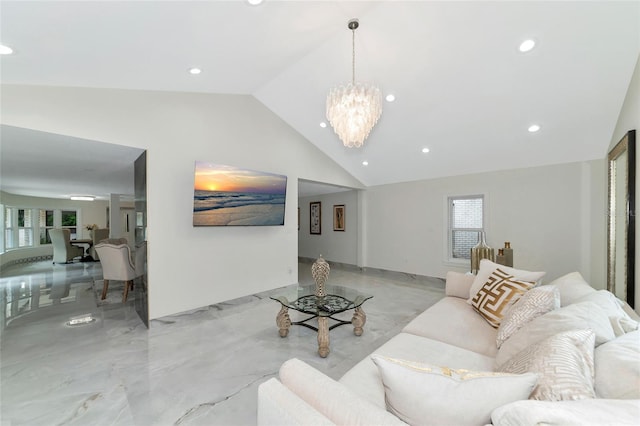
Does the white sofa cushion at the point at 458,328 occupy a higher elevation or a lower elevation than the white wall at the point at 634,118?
lower

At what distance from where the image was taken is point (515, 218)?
4488 mm

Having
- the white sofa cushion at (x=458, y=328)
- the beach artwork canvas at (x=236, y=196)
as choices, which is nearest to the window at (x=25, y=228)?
the beach artwork canvas at (x=236, y=196)

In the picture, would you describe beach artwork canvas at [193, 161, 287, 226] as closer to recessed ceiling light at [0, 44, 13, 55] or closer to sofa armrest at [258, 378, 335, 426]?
recessed ceiling light at [0, 44, 13, 55]

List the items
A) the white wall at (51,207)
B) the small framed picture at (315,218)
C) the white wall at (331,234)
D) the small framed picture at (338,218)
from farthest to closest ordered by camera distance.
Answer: the small framed picture at (315,218)
the white wall at (51,207)
the small framed picture at (338,218)
the white wall at (331,234)

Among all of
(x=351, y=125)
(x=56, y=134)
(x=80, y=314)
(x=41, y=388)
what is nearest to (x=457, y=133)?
(x=351, y=125)

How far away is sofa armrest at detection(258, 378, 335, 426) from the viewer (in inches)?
32.9

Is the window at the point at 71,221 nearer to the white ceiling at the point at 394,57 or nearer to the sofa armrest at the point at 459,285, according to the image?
the white ceiling at the point at 394,57

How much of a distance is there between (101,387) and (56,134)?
94.4 inches

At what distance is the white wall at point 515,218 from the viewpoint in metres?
3.89

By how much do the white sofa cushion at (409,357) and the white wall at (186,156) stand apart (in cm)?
281

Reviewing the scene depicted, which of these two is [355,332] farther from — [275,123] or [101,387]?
[275,123]

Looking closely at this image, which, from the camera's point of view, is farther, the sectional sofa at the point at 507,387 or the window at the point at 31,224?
the window at the point at 31,224

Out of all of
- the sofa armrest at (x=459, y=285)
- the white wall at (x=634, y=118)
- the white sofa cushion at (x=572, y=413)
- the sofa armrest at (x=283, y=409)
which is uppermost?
the white wall at (x=634, y=118)

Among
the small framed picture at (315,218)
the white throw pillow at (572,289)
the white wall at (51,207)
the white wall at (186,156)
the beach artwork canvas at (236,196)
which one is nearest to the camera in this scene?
the white throw pillow at (572,289)
